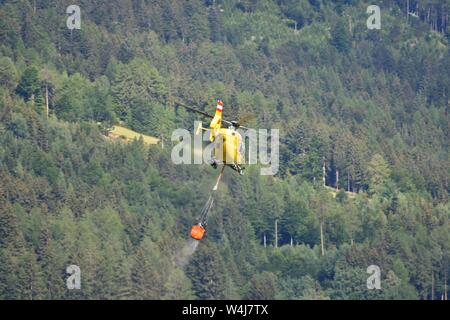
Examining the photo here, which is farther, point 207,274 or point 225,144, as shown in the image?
point 207,274

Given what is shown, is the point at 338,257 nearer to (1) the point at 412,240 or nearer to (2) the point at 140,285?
(1) the point at 412,240

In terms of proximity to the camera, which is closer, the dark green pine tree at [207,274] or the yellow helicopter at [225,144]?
the yellow helicopter at [225,144]

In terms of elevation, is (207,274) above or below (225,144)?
below

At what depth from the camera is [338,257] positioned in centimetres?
19438

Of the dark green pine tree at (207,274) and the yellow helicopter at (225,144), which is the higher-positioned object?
the yellow helicopter at (225,144)

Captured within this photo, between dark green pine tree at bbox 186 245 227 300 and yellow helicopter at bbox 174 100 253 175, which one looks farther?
dark green pine tree at bbox 186 245 227 300

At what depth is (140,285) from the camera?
169 m

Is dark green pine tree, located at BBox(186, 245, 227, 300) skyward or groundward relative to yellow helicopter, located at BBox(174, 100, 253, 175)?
groundward
